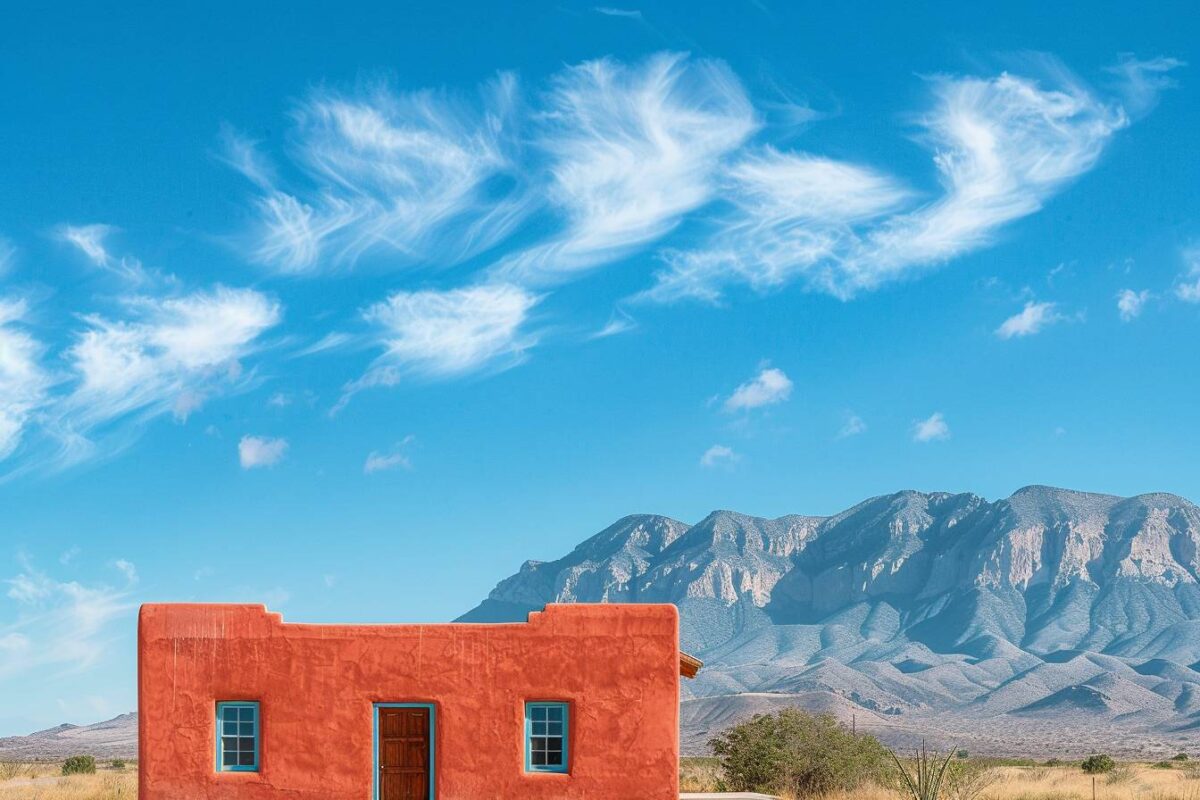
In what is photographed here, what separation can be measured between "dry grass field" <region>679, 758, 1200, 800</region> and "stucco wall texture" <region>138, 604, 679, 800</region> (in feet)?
32.4

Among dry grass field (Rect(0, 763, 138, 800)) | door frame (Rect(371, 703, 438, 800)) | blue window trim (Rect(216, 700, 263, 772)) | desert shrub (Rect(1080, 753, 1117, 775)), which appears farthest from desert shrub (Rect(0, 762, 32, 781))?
desert shrub (Rect(1080, 753, 1117, 775))

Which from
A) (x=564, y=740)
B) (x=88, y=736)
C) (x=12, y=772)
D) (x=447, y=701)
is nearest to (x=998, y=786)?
(x=564, y=740)

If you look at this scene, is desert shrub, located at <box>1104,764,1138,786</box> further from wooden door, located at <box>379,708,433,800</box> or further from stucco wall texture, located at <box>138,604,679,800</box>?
wooden door, located at <box>379,708,433,800</box>

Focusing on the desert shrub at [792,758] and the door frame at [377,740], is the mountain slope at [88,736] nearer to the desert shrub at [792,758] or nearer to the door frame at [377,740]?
the desert shrub at [792,758]

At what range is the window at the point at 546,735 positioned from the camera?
23.4 m

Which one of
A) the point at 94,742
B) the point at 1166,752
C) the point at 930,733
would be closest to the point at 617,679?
the point at 1166,752

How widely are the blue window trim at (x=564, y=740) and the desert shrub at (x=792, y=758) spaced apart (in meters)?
12.0

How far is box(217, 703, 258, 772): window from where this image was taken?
2352 cm

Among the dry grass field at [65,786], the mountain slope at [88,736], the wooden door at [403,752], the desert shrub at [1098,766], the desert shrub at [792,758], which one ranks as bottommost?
the mountain slope at [88,736]

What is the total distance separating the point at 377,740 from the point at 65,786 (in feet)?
70.7

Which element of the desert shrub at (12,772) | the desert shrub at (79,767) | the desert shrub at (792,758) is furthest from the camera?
the desert shrub at (79,767)

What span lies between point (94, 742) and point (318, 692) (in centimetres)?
11855

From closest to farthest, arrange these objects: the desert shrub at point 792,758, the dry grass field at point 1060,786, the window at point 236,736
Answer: the window at point 236,736 < the desert shrub at point 792,758 < the dry grass field at point 1060,786

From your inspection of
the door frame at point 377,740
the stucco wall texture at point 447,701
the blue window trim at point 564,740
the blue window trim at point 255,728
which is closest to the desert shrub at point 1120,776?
the stucco wall texture at point 447,701
